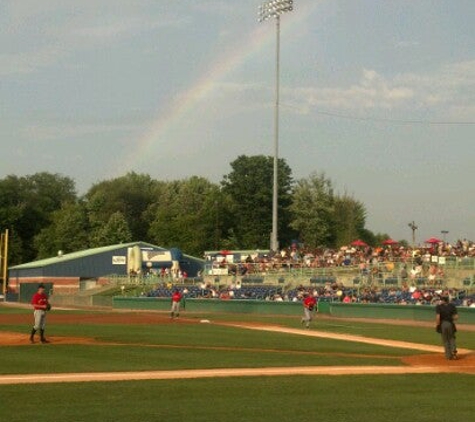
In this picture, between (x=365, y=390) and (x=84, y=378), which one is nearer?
(x=365, y=390)

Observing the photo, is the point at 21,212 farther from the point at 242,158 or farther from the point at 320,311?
the point at 320,311

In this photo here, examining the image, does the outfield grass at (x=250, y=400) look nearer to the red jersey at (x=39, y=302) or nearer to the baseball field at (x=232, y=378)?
the baseball field at (x=232, y=378)

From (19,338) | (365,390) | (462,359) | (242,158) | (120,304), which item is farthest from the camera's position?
(242,158)

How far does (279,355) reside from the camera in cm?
2488

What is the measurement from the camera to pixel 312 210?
4242 inches

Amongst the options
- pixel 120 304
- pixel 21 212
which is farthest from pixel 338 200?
pixel 120 304

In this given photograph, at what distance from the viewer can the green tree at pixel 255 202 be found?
113 meters

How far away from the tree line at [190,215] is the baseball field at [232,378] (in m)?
75.5

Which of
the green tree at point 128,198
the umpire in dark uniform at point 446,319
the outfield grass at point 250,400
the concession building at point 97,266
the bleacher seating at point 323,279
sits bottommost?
the outfield grass at point 250,400

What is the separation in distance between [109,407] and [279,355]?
11.2 m

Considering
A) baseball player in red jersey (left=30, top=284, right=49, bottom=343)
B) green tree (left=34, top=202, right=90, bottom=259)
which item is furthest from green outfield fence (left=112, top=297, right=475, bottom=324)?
green tree (left=34, top=202, right=90, bottom=259)

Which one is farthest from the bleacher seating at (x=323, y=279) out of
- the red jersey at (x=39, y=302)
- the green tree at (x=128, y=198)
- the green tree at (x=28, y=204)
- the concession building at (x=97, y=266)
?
the green tree at (x=128, y=198)

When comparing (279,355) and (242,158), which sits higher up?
(242,158)

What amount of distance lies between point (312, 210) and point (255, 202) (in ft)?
29.1
